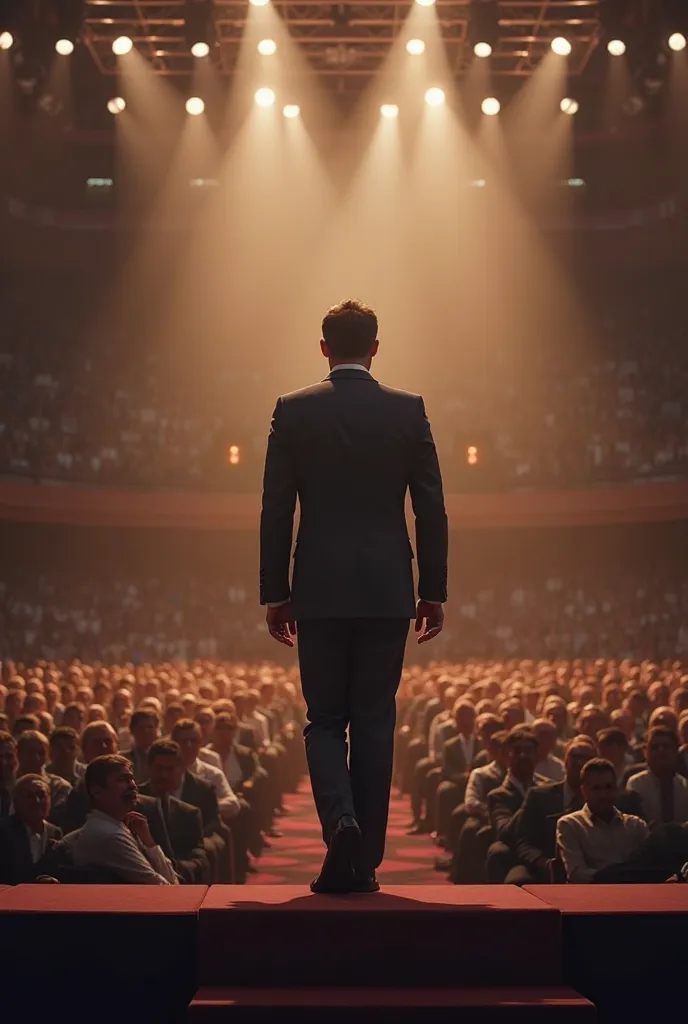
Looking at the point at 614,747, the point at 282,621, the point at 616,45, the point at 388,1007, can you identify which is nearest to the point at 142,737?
the point at 614,747

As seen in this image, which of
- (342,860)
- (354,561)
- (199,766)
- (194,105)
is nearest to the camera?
(342,860)

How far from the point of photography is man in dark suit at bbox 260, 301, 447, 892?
181 inches

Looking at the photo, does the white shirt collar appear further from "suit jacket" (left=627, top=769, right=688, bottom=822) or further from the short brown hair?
"suit jacket" (left=627, top=769, right=688, bottom=822)

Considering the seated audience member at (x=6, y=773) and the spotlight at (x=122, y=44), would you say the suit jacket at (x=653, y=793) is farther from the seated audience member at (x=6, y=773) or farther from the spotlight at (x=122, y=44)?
the spotlight at (x=122, y=44)

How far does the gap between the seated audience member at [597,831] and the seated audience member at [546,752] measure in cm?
292

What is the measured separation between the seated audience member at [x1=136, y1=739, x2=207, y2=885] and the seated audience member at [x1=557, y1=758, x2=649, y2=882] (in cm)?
206

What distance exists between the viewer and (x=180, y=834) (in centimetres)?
791

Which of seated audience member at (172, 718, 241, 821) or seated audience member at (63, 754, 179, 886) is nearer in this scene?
seated audience member at (63, 754, 179, 886)

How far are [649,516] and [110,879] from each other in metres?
26.5

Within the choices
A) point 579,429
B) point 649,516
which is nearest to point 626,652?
point 649,516

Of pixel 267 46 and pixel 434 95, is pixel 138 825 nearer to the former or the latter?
pixel 267 46

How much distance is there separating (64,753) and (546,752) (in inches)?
136

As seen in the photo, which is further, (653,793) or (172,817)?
(653,793)

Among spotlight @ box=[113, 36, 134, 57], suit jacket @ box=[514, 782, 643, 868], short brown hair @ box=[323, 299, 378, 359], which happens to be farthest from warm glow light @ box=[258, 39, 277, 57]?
short brown hair @ box=[323, 299, 378, 359]
